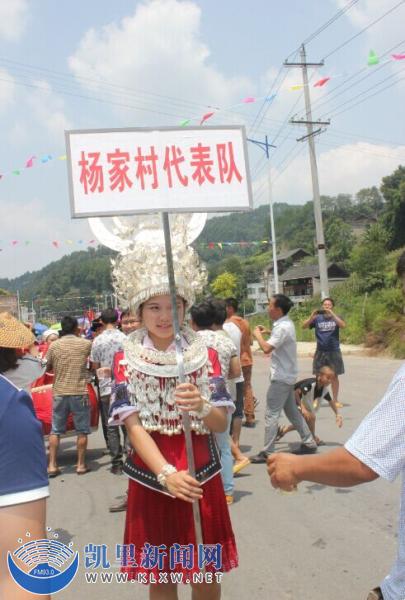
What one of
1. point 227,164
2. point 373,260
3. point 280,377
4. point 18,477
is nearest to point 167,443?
point 18,477

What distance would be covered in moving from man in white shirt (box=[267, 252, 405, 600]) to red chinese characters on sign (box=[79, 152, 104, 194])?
4.56ft

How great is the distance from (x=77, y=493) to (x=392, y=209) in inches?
1727

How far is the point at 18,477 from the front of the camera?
4.91 ft

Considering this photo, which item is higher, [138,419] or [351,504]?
[138,419]

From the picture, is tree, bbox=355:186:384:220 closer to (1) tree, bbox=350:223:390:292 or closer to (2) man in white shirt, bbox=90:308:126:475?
(1) tree, bbox=350:223:390:292

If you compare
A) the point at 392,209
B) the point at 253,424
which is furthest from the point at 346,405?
the point at 392,209

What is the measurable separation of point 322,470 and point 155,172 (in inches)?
59.4

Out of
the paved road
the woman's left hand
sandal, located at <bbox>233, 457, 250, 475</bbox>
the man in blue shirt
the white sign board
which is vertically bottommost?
the paved road

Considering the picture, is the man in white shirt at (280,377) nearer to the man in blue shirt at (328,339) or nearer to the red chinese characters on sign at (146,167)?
the man in blue shirt at (328,339)

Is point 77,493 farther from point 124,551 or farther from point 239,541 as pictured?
point 124,551

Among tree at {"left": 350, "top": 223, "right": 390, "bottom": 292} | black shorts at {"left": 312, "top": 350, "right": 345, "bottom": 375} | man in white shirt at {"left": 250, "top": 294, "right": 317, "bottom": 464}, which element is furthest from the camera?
tree at {"left": 350, "top": 223, "right": 390, "bottom": 292}

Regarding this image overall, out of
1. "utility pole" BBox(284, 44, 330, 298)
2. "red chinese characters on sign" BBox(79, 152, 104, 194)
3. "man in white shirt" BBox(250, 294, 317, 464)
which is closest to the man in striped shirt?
"man in white shirt" BBox(250, 294, 317, 464)

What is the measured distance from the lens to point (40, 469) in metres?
1.55

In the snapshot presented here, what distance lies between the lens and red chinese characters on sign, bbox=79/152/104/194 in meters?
2.60
